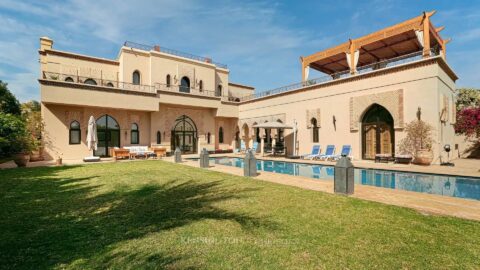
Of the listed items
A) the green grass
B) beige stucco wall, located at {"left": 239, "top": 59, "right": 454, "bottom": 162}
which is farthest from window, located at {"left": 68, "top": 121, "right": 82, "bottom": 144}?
beige stucco wall, located at {"left": 239, "top": 59, "right": 454, "bottom": 162}

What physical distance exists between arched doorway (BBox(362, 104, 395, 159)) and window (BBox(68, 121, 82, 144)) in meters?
19.4

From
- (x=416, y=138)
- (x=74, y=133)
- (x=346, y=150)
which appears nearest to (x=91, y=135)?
(x=74, y=133)

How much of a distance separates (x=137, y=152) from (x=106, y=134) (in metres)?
3.28

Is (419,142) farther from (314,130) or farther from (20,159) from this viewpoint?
(20,159)

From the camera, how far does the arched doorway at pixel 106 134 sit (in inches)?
709

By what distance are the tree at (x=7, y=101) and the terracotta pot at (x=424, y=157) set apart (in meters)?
34.7

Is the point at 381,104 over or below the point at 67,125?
over

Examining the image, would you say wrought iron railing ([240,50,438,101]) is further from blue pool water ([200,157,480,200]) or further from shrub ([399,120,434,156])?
blue pool water ([200,157,480,200])

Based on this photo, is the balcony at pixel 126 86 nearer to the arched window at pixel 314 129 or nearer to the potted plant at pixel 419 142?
the arched window at pixel 314 129

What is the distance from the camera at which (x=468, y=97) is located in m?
21.7

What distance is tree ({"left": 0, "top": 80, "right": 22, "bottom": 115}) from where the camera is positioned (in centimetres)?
2448

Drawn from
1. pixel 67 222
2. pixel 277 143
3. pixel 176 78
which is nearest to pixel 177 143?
pixel 176 78

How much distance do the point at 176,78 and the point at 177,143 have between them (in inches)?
234

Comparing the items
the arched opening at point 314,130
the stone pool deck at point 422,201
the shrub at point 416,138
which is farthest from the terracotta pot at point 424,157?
the stone pool deck at point 422,201
